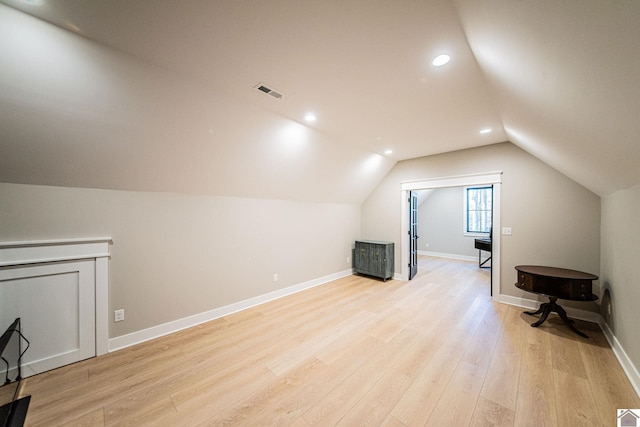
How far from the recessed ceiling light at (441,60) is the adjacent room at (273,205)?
0.02 meters

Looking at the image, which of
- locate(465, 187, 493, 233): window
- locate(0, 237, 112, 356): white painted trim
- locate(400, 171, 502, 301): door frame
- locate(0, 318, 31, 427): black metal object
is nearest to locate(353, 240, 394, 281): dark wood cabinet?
locate(400, 171, 502, 301): door frame

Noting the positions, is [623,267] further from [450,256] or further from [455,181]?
[450,256]

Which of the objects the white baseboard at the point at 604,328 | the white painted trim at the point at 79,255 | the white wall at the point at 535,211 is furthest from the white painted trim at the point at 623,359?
the white painted trim at the point at 79,255

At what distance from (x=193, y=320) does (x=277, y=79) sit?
3019 mm

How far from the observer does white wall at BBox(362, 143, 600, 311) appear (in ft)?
10.0

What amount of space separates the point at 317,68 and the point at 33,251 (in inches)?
119

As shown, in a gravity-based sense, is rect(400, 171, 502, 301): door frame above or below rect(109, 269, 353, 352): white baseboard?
above

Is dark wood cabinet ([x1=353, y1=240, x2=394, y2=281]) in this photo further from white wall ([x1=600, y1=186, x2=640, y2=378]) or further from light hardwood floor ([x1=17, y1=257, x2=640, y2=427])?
white wall ([x1=600, y1=186, x2=640, y2=378])

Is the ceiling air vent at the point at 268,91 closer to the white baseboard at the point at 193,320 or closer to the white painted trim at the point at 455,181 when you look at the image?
the white baseboard at the point at 193,320

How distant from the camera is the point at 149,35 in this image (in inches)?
60.1

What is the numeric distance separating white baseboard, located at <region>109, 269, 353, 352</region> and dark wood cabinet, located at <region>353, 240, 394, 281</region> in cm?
142

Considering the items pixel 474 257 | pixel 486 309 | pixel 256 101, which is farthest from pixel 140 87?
pixel 474 257

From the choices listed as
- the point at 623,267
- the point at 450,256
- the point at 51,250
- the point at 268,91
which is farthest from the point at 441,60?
the point at 450,256

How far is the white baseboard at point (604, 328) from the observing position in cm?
184
